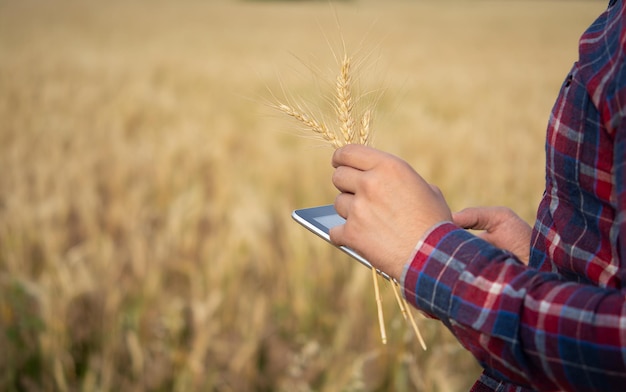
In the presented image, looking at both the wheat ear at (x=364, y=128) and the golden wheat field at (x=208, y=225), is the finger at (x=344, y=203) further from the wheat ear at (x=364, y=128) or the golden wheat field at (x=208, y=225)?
the golden wheat field at (x=208, y=225)

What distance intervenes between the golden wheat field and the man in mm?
272

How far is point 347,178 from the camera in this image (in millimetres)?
808

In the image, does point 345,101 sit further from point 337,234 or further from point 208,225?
point 208,225

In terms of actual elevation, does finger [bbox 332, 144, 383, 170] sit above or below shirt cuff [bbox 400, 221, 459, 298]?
above

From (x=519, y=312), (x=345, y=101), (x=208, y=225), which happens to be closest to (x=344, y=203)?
(x=345, y=101)

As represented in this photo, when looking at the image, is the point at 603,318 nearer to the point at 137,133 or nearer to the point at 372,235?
the point at 372,235

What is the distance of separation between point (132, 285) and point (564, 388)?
1902 millimetres

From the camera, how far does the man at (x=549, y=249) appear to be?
2.18 feet

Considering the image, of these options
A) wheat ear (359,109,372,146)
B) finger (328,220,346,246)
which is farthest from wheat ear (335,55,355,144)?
finger (328,220,346,246)

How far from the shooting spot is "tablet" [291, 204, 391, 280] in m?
0.88

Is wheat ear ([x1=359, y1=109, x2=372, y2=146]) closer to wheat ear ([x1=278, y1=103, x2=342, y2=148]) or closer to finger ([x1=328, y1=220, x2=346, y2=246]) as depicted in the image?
wheat ear ([x1=278, y1=103, x2=342, y2=148])

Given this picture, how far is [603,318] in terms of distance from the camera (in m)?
0.65

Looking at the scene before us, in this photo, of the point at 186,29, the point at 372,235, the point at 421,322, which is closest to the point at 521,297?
the point at 372,235

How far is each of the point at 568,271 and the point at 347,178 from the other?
0.29m
